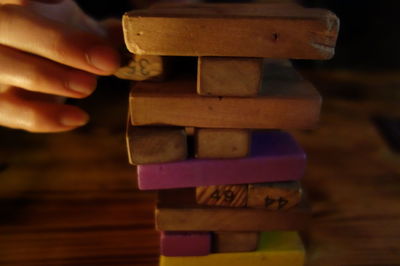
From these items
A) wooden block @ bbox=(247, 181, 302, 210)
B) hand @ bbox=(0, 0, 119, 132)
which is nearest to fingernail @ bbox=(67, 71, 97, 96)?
hand @ bbox=(0, 0, 119, 132)

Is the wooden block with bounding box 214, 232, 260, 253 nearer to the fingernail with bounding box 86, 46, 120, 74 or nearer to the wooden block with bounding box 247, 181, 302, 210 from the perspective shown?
the wooden block with bounding box 247, 181, 302, 210

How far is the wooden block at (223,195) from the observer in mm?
660

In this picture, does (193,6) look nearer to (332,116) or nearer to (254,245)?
(254,245)

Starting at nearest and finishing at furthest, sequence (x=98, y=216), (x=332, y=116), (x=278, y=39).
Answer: (x=278, y=39)
(x=98, y=216)
(x=332, y=116)

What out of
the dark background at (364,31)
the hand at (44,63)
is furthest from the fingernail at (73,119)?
the dark background at (364,31)

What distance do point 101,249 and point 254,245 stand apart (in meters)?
0.30

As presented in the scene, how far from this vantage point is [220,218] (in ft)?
2.22

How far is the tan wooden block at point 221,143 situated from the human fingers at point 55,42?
18cm

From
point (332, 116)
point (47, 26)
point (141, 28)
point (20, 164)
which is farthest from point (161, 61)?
point (332, 116)

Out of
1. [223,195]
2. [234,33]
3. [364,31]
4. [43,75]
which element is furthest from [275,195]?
[364,31]

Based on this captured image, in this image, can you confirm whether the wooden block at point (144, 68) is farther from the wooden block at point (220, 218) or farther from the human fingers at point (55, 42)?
the wooden block at point (220, 218)

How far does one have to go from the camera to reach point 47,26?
25.0 inches

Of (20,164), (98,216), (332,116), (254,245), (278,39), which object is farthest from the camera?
(332,116)

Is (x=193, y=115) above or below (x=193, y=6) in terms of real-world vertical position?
below
